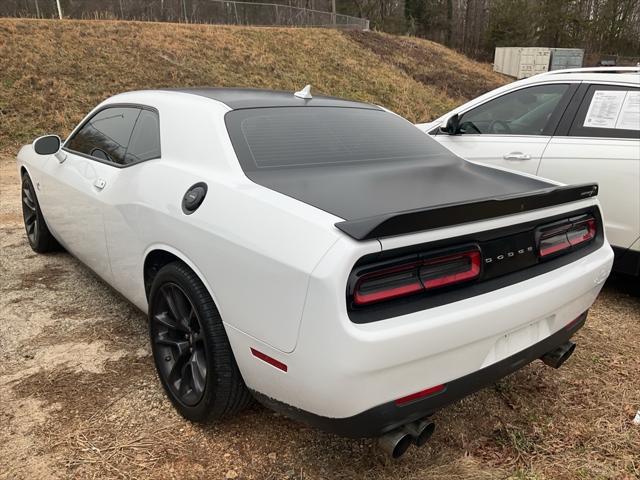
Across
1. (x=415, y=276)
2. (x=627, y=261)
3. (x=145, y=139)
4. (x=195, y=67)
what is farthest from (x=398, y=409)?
(x=195, y=67)

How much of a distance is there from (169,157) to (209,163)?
36 cm

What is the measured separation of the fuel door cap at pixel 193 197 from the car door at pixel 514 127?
2.86 metres

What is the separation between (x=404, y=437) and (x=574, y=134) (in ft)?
10.2

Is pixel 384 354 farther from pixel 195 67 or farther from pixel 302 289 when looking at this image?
pixel 195 67

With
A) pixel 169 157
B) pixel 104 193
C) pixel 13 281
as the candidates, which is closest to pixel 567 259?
pixel 169 157

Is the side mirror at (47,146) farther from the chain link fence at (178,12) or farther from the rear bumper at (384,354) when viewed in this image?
the chain link fence at (178,12)

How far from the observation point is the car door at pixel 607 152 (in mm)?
3713

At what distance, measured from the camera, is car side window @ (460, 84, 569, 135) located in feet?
14.1

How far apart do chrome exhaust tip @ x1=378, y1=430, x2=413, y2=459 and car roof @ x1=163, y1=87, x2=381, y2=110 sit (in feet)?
5.80

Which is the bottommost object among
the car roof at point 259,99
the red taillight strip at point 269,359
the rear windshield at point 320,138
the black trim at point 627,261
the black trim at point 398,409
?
the black trim at point 627,261

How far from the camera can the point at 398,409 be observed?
72.2 inches

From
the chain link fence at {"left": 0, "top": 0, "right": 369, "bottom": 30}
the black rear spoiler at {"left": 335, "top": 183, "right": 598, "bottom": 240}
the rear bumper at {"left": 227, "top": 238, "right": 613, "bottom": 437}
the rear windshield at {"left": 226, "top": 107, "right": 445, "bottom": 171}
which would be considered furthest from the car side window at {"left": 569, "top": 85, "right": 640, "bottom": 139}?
the chain link fence at {"left": 0, "top": 0, "right": 369, "bottom": 30}

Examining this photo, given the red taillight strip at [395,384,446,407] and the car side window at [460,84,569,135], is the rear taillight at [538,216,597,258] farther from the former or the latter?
the car side window at [460,84,569,135]

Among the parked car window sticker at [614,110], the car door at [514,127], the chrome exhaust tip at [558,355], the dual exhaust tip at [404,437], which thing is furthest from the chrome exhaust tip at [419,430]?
the parked car window sticker at [614,110]
